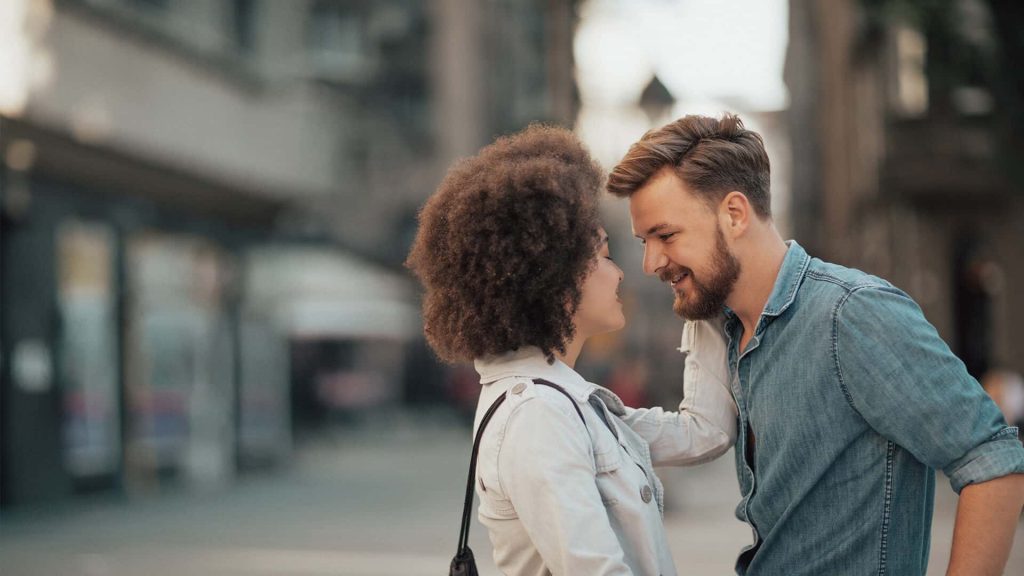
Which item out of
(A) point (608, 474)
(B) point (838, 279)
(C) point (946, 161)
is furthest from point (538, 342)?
(C) point (946, 161)

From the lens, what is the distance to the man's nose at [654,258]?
2.90 metres

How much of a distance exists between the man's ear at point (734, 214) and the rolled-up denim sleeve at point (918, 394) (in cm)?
35

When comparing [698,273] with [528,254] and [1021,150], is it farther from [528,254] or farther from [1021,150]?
[1021,150]

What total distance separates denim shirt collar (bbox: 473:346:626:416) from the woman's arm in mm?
315

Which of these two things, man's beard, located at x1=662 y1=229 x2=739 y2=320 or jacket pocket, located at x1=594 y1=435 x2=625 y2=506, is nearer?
jacket pocket, located at x1=594 y1=435 x2=625 y2=506

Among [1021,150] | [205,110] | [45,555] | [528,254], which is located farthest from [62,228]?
[528,254]

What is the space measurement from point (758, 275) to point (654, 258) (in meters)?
0.24

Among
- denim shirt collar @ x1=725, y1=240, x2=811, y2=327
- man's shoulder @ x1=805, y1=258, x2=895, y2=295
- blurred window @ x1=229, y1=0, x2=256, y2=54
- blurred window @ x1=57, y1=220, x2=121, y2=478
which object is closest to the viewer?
man's shoulder @ x1=805, y1=258, x2=895, y2=295

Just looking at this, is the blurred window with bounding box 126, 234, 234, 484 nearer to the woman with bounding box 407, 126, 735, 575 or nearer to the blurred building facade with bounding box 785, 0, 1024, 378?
the blurred building facade with bounding box 785, 0, 1024, 378

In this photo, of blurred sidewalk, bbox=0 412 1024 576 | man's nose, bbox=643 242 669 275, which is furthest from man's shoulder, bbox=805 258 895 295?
blurred sidewalk, bbox=0 412 1024 576

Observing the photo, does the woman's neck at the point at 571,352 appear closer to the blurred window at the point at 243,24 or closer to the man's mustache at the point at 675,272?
the man's mustache at the point at 675,272

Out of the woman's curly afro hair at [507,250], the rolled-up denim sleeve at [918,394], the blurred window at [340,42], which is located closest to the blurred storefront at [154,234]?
the blurred window at [340,42]

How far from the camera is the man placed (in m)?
2.48

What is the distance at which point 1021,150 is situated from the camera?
13469 mm
